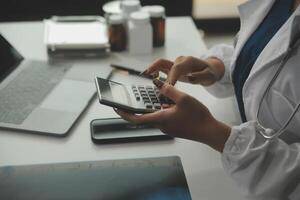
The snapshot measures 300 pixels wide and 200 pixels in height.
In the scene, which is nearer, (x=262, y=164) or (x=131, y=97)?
(x=262, y=164)

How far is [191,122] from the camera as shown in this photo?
787mm

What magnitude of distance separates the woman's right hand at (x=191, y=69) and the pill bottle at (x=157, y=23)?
301 millimetres

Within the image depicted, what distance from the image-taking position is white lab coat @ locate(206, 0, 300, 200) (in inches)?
29.3

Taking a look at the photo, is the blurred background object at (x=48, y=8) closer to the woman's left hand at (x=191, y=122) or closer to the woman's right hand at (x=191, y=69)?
the woman's right hand at (x=191, y=69)

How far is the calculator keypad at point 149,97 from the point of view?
34.5 inches

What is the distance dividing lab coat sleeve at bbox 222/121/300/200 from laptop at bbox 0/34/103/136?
390 mm

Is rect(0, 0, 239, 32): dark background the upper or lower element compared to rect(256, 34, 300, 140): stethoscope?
lower

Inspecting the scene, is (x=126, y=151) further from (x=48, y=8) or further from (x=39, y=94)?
(x=48, y=8)

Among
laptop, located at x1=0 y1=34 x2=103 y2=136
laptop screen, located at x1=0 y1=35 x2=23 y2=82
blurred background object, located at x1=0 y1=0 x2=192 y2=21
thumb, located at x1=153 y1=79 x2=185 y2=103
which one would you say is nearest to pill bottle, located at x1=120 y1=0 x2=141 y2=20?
laptop, located at x1=0 y1=34 x2=103 y2=136

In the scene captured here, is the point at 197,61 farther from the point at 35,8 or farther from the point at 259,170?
the point at 35,8

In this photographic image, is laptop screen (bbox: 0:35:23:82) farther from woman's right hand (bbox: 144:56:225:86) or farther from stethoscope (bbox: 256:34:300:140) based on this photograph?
stethoscope (bbox: 256:34:300:140)

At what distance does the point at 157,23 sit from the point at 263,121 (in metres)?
0.61

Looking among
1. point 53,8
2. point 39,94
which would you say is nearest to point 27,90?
point 39,94

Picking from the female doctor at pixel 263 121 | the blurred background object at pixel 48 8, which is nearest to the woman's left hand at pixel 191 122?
the female doctor at pixel 263 121
